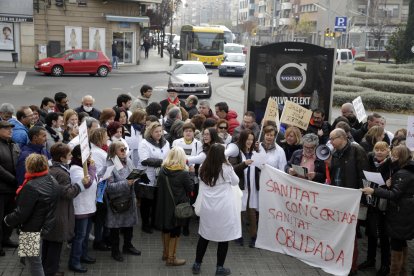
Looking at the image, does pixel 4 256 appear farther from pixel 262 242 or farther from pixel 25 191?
pixel 262 242

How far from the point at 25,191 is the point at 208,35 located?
122 ft

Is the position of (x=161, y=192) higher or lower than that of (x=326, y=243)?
higher

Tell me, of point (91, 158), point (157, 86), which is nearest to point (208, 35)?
point (157, 86)

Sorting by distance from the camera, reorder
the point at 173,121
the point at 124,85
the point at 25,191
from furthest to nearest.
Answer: the point at 124,85 → the point at 173,121 → the point at 25,191

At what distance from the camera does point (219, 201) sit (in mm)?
6391

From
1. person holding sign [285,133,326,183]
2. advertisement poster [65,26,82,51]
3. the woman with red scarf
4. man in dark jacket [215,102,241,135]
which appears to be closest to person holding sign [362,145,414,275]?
person holding sign [285,133,326,183]

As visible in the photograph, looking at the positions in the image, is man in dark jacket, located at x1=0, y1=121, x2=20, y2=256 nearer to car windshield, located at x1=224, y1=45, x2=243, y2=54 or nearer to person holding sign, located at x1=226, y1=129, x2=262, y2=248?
person holding sign, located at x1=226, y1=129, x2=262, y2=248

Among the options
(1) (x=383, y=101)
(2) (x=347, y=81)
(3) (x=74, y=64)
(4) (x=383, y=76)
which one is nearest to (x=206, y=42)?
(3) (x=74, y=64)

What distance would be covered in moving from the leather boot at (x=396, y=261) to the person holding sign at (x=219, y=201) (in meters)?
1.88

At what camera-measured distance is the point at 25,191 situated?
17.9ft

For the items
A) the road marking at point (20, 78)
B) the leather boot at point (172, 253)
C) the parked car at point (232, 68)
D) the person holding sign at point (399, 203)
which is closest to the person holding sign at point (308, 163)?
the person holding sign at point (399, 203)

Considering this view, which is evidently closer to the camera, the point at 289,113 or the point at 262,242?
the point at 262,242

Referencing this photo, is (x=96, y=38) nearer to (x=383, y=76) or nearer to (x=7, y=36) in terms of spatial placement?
(x=7, y=36)

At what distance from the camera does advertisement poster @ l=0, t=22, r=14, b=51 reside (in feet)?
118
